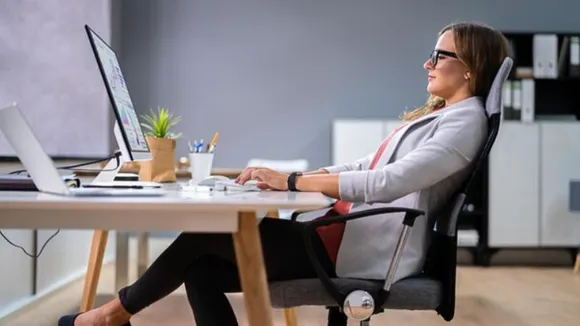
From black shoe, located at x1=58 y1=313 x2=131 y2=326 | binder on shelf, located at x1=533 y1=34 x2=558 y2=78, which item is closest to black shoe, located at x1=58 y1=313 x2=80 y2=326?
black shoe, located at x1=58 y1=313 x2=131 y2=326

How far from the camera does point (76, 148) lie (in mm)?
3715

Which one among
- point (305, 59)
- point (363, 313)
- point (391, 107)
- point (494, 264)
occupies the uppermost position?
point (305, 59)

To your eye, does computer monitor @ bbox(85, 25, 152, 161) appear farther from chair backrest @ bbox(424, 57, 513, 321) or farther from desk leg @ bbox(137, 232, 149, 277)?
desk leg @ bbox(137, 232, 149, 277)

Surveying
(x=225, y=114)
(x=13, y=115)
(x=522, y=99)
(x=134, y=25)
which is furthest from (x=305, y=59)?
(x=13, y=115)

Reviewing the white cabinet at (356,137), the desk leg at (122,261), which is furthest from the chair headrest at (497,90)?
the white cabinet at (356,137)

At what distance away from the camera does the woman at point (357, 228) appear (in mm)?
1356

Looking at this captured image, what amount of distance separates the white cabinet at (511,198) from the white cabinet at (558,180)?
2.3 inches

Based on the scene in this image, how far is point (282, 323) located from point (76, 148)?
1.87m

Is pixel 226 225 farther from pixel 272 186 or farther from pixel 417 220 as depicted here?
pixel 417 220

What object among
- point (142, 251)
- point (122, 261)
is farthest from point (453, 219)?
point (142, 251)

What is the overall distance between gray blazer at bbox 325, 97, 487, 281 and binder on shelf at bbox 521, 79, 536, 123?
3.20m

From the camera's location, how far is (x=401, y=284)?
53.1 inches

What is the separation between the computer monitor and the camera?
4.78ft

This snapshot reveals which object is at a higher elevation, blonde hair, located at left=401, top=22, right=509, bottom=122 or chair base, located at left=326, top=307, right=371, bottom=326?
blonde hair, located at left=401, top=22, right=509, bottom=122
